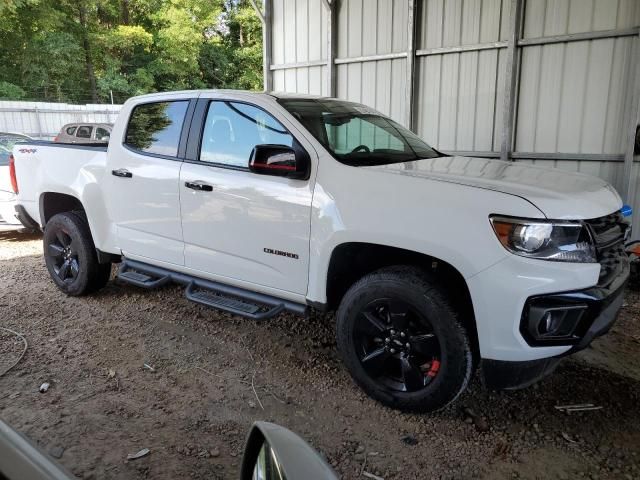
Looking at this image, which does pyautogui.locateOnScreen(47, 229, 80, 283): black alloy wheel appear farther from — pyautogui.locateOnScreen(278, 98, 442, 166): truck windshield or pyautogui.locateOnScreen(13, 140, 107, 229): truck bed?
pyautogui.locateOnScreen(278, 98, 442, 166): truck windshield

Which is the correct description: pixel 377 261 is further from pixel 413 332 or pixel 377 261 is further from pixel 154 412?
pixel 154 412

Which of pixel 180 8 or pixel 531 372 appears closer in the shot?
pixel 531 372

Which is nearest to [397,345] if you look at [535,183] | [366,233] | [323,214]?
[366,233]

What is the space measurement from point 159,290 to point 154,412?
2464 mm

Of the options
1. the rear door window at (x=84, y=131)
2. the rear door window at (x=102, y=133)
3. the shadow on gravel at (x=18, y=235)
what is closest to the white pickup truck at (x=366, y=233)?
the shadow on gravel at (x=18, y=235)

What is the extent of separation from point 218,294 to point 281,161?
1.32 meters

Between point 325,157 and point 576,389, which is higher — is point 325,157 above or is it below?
above

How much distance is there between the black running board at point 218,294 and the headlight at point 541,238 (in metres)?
1.46

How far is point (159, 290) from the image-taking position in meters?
5.55

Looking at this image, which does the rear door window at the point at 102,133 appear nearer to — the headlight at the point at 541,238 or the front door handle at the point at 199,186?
the front door handle at the point at 199,186

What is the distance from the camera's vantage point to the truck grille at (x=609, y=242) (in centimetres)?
278

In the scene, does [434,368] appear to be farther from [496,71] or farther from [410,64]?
[410,64]

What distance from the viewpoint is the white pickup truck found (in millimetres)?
2680

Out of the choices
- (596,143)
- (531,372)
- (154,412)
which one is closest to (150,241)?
(154,412)
